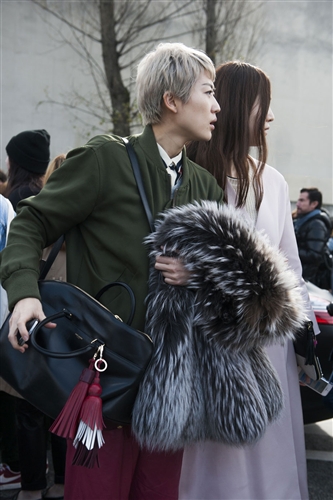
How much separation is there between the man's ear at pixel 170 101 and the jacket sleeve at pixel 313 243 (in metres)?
5.29

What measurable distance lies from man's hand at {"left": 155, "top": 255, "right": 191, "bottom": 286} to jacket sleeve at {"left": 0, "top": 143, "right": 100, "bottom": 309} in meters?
0.30

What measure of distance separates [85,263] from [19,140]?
2.17 m

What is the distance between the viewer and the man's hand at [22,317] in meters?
1.76

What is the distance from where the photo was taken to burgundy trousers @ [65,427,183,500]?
1932 mm

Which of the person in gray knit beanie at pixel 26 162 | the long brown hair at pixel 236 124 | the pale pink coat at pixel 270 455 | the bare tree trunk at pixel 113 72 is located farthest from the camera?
the bare tree trunk at pixel 113 72

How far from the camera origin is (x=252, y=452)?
2.59 metres

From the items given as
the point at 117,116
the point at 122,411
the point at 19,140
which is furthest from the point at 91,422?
the point at 117,116

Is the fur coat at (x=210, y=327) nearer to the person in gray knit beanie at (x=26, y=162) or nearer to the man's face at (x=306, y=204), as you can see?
the person in gray knit beanie at (x=26, y=162)

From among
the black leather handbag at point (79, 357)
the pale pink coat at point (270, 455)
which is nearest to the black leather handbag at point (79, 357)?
the black leather handbag at point (79, 357)

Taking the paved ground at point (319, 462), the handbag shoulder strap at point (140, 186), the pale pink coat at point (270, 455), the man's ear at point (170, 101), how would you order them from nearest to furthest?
the handbag shoulder strap at point (140, 186), the man's ear at point (170, 101), the pale pink coat at point (270, 455), the paved ground at point (319, 462)

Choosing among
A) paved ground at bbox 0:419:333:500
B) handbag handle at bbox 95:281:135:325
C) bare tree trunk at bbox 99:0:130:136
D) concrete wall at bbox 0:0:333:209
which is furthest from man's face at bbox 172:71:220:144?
concrete wall at bbox 0:0:333:209

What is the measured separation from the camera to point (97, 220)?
201 cm

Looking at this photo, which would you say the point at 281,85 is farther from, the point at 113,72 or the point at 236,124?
the point at 236,124

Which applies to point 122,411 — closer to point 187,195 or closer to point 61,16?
point 187,195
